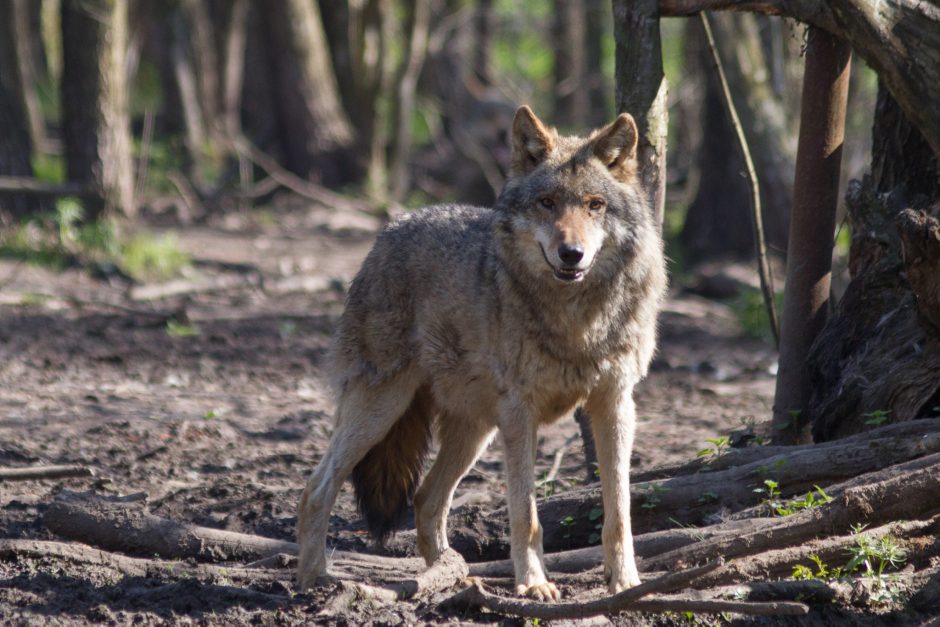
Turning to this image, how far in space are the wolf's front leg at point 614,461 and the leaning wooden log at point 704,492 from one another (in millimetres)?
600

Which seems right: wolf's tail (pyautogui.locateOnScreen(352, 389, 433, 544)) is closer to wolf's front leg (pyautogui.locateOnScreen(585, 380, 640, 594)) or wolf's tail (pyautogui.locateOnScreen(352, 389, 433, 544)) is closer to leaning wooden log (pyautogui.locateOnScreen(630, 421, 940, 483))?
wolf's front leg (pyautogui.locateOnScreen(585, 380, 640, 594))

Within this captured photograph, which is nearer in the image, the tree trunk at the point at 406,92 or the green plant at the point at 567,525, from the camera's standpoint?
the green plant at the point at 567,525

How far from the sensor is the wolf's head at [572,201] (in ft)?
16.0

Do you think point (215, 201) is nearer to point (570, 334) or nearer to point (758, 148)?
point (758, 148)

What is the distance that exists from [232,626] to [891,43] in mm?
4214

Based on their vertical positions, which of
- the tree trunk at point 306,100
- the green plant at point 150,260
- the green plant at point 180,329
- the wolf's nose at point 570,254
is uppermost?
the tree trunk at point 306,100

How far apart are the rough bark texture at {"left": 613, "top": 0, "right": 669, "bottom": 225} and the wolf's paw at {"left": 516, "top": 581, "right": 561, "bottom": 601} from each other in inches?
84.5

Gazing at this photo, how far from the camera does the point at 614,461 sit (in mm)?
5133

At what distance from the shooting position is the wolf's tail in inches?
225

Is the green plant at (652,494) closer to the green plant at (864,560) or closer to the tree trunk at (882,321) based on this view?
the green plant at (864,560)

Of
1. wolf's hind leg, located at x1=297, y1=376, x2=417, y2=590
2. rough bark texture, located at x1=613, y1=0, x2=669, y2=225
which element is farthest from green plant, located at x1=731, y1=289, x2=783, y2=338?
wolf's hind leg, located at x1=297, y1=376, x2=417, y2=590

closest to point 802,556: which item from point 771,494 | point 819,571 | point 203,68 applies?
point 819,571

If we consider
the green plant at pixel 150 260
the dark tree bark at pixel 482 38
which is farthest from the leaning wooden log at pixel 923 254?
the dark tree bark at pixel 482 38

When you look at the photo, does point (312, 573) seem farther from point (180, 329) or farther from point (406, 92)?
point (406, 92)
